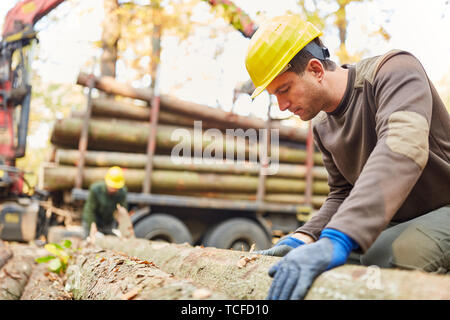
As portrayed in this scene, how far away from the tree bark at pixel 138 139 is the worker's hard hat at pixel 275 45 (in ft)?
18.1

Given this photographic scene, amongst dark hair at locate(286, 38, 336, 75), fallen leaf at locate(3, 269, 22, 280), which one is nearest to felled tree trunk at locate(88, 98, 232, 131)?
fallen leaf at locate(3, 269, 22, 280)

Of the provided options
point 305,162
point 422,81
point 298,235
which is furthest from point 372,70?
point 305,162

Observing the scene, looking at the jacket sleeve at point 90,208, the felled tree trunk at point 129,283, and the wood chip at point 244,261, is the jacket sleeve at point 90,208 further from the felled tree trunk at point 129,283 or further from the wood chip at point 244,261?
the wood chip at point 244,261

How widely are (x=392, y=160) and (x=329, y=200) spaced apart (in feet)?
3.40

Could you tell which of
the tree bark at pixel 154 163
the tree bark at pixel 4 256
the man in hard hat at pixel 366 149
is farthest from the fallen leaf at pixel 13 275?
the man in hard hat at pixel 366 149

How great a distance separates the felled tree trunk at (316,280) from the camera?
1.26 metres

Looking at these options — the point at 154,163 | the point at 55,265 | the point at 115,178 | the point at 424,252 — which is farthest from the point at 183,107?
the point at 424,252

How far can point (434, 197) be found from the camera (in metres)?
2.02

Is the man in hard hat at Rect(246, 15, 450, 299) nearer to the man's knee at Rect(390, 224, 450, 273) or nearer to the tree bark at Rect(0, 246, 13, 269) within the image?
the man's knee at Rect(390, 224, 450, 273)

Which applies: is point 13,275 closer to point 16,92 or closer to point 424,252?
point 424,252

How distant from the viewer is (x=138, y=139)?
7.40 m

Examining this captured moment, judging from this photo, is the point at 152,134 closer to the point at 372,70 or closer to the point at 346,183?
the point at 346,183

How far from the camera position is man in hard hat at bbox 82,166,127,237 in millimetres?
6609

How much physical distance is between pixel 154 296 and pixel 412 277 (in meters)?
0.95
